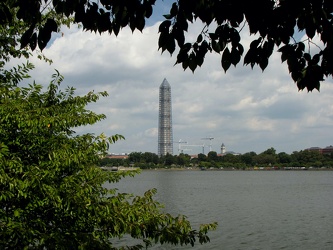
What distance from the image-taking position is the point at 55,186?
7.18m

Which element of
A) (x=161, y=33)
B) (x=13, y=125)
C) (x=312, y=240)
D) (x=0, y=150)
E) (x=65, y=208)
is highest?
(x=161, y=33)

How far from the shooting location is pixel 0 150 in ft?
21.2

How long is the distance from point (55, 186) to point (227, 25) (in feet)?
14.5

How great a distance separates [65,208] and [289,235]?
24.0 meters

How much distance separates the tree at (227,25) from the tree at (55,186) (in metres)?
Result: 3.20

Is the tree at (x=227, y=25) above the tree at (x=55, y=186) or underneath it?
above

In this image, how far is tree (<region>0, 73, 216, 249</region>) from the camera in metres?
6.79

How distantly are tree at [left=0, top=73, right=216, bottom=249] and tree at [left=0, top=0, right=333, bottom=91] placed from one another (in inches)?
126

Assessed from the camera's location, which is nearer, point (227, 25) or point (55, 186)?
point (227, 25)

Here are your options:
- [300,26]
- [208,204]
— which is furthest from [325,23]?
[208,204]

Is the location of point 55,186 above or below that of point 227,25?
below

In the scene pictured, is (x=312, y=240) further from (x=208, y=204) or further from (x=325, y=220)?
(x=208, y=204)

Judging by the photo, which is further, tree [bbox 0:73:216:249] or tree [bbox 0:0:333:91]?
tree [bbox 0:73:216:249]

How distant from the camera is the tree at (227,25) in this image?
367 centimetres
